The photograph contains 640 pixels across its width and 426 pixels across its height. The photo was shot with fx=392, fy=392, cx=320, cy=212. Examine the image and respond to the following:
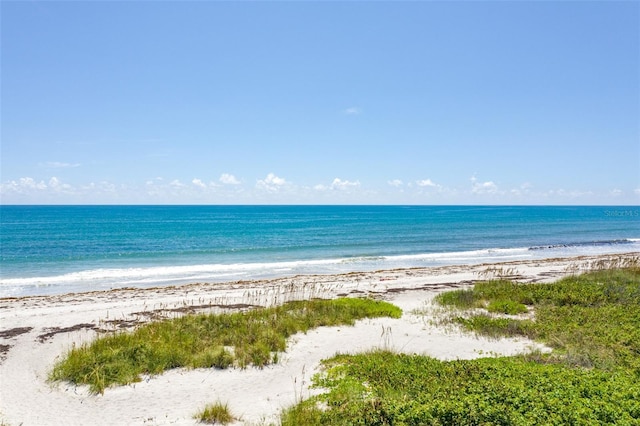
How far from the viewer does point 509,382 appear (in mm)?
8453

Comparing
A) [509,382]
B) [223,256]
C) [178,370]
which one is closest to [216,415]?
[178,370]

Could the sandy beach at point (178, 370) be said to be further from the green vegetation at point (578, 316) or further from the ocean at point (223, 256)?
the ocean at point (223, 256)

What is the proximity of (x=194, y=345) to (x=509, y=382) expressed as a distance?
9.96 metres

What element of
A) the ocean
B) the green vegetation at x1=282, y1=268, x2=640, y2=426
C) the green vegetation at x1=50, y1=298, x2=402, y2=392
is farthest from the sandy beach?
the ocean

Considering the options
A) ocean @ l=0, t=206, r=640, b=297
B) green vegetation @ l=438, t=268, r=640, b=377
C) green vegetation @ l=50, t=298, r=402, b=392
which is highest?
green vegetation @ l=438, t=268, r=640, b=377

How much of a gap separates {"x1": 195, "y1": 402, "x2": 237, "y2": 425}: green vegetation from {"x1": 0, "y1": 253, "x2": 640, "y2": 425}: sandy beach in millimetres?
286

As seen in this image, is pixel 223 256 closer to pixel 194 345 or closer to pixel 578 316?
pixel 194 345

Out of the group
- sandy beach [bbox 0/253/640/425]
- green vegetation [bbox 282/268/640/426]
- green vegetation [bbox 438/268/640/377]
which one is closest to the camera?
green vegetation [bbox 282/268/640/426]

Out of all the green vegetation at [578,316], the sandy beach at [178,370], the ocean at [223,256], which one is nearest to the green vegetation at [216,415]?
the sandy beach at [178,370]

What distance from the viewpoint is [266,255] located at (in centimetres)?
4672

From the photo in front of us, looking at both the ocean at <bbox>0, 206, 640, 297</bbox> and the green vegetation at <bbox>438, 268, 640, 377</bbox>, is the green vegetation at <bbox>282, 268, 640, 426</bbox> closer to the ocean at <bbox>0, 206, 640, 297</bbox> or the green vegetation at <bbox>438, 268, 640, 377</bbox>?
the green vegetation at <bbox>438, 268, 640, 377</bbox>

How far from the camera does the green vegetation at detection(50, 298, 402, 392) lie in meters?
11.6

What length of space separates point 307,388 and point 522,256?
4332 cm

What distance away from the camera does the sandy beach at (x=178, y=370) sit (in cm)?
975
